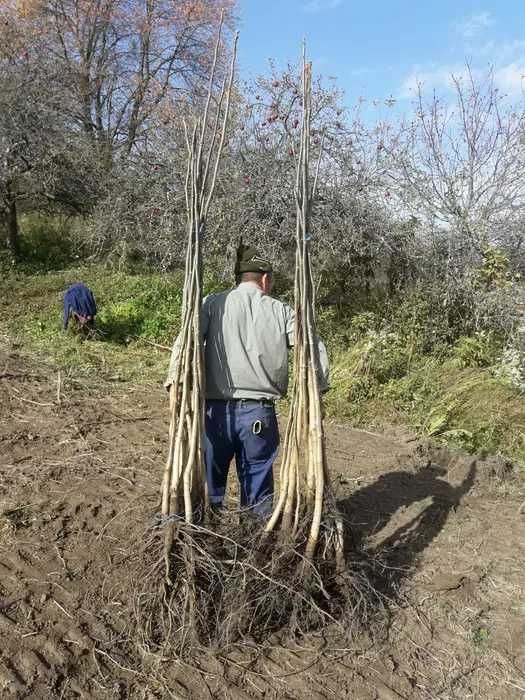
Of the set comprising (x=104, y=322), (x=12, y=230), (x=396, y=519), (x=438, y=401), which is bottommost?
(x=396, y=519)

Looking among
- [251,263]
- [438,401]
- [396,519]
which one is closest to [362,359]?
[438,401]

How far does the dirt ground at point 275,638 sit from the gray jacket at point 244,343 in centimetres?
83

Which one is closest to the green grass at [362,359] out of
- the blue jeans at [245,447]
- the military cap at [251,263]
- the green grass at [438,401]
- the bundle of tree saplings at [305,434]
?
the green grass at [438,401]

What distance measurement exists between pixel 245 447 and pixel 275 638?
0.92 m

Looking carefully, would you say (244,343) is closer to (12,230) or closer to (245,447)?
(245,447)

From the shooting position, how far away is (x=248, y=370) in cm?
321

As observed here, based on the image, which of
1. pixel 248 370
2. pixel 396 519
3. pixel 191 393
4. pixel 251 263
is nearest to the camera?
pixel 191 393

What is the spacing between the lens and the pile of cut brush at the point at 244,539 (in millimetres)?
2828

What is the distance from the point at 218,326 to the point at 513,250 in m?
7.06

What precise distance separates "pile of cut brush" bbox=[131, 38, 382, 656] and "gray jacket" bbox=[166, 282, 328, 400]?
196 millimetres

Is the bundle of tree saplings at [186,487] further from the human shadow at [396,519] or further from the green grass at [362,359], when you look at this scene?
the green grass at [362,359]

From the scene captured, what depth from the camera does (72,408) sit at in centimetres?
641

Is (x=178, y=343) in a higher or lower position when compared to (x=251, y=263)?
lower

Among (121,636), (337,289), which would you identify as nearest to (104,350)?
(337,289)
